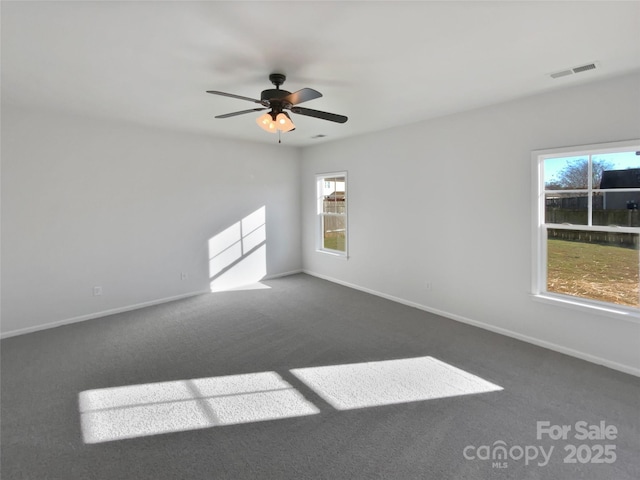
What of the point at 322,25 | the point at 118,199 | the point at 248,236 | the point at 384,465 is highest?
the point at 322,25

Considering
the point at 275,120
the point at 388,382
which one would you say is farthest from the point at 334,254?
the point at 275,120

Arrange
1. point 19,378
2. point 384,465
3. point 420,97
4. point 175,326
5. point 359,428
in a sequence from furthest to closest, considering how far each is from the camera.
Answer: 1. point 175,326
2. point 420,97
3. point 19,378
4. point 359,428
5. point 384,465

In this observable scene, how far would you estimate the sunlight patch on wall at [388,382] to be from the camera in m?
2.53

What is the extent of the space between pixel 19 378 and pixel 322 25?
387cm

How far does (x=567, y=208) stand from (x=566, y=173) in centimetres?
36

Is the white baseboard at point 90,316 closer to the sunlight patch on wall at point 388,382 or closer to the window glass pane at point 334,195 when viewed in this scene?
the window glass pane at point 334,195

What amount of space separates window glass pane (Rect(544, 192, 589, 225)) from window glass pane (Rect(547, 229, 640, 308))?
12 cm

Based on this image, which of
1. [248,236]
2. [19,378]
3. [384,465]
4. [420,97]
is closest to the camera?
[384,465]

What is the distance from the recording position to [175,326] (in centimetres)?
401

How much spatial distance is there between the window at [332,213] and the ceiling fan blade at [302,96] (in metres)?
3.06

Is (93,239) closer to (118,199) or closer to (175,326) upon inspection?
(118,199)

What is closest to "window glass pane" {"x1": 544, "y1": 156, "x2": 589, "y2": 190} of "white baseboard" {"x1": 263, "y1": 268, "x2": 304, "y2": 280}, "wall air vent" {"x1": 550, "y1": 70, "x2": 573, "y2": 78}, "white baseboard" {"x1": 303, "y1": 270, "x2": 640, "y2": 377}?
"wall air vent" {"x1": 550, "y1": 70, "x2": 573, "y2": 78}

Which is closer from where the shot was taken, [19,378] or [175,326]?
[19,378]

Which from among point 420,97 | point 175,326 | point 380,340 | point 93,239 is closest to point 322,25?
point 420,97
